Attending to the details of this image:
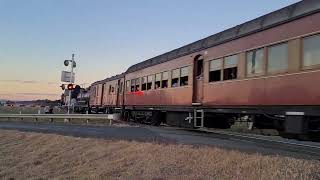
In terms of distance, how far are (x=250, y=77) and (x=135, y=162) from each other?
5.11m

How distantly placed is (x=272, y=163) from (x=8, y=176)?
24.4 feet

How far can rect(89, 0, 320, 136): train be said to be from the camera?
1200 centimetres

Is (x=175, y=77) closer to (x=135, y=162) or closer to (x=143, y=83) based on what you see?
(x=143, y=83)


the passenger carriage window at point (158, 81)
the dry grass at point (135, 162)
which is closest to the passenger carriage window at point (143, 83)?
the passenger carriage window at point (158, 81)

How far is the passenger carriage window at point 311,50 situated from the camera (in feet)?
37.9

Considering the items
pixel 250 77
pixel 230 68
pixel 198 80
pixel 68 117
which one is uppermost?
pixel 230 68

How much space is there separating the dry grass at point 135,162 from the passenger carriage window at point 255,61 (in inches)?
142

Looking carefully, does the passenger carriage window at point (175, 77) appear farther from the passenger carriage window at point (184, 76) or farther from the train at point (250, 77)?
the passenger carriage window at point (184, 76)

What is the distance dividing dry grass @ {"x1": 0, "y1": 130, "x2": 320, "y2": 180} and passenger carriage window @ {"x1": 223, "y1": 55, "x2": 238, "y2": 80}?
417cm

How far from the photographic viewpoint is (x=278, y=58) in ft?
43.2

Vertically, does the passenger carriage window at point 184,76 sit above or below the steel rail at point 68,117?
above

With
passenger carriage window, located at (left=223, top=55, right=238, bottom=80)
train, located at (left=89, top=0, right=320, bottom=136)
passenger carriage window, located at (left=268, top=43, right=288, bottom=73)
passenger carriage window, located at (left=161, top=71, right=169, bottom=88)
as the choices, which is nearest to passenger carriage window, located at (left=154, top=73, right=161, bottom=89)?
train, located at (left=89, top=0, right=320, bottom=136)

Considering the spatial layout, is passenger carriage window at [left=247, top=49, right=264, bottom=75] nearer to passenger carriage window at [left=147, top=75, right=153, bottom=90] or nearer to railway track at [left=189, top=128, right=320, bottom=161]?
railway track at [left=189, top=128, right=320, bottom=161]

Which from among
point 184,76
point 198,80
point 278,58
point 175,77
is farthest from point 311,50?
point 175,77
